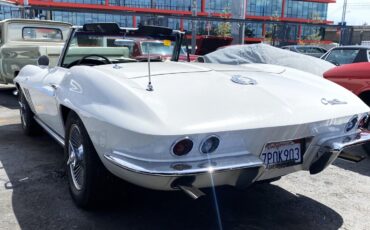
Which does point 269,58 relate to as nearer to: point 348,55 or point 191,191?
point 348,55

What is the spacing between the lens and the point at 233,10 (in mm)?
15922

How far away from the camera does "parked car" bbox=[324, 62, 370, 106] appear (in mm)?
→ 4602

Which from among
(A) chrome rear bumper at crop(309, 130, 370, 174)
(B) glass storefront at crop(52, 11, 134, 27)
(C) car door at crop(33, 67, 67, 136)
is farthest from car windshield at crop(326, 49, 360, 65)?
(B) glass storefront at crop(52, 11, 134, 27)

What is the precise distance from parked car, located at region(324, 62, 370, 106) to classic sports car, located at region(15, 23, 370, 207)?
4.78ft

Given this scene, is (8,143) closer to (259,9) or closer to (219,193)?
(219,193)

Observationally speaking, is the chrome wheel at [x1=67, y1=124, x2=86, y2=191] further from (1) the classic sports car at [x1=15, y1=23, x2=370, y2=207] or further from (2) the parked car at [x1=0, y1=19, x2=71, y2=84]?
(2) the parked car at [x1=0, y1=19, x2=71, y2=84]

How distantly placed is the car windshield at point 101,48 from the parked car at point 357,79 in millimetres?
2074

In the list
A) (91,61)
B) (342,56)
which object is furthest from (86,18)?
(91,61)

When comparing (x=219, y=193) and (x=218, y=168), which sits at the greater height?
(x=218, y=168)

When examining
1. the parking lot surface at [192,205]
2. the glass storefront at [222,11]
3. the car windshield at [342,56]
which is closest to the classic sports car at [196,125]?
the parking lot surface at [192,205]

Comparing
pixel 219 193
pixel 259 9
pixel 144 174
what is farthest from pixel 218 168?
pixel 259 9

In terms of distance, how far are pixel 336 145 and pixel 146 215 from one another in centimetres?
148

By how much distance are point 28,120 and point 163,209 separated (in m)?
2.82

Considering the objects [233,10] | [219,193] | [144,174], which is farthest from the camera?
Result: [233,10]
